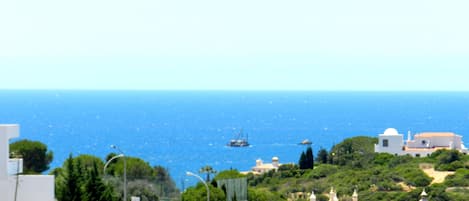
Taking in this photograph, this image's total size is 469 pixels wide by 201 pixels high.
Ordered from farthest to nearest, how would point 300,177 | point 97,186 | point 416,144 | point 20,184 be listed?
1. point 416,144
2. point 300,177
3. point 97,186
4. point 20,184

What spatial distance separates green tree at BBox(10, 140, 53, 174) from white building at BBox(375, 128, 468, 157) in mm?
32462

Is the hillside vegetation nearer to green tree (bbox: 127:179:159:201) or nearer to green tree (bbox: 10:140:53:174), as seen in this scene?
green tree (bbox: 127:179:159:201)

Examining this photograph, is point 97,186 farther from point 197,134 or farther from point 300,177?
point 197,134

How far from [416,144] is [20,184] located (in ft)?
177

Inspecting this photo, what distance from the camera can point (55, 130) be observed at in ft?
521

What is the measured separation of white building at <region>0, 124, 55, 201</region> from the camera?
2830 centimetres

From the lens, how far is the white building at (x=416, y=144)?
75.6 meters

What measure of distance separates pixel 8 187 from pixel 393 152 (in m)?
50.7

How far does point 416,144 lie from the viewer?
78.2 m

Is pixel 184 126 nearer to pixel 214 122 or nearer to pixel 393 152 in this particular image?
pixel 214 122

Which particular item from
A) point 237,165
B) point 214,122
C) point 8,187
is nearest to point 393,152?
point 237,165

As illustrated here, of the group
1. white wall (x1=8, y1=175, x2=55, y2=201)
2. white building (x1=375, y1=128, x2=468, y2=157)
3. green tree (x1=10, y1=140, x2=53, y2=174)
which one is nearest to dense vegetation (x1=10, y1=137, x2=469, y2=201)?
green tree (x1=10, y1=140, x2=53, y2=174)

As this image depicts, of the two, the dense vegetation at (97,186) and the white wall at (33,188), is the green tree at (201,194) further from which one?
the white wall at (33,188)

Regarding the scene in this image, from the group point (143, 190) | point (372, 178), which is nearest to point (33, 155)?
point (143, 190)
